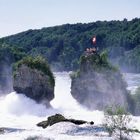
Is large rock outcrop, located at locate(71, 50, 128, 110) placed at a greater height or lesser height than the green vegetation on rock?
lesser

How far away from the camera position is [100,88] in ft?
360

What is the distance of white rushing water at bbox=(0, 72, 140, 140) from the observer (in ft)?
225

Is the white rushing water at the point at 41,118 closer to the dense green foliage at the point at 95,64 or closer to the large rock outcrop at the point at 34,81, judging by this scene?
the large rock outcrop at the point at 34,81

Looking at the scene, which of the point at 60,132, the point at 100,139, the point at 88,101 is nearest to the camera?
the point at 100,139

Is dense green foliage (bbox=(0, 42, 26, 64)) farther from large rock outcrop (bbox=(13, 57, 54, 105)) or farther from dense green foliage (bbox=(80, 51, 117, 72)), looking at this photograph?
large rock outcrop (bbox=(13, 57, 54, 105))

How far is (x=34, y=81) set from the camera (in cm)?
10681

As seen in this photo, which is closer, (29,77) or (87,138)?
(87,138)

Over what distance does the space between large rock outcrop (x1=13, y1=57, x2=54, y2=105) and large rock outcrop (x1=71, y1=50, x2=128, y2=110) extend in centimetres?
567

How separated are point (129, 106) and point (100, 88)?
6.25 m

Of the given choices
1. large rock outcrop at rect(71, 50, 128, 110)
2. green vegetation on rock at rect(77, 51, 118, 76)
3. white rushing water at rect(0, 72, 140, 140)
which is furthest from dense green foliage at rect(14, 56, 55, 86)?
green vegetation on rock at rect(77, 51, 118, 76)

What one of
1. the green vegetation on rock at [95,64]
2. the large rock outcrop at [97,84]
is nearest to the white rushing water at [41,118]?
the large rock outcrop at [97,84]

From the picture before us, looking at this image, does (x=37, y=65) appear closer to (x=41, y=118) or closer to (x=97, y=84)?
(x=97, y=84)

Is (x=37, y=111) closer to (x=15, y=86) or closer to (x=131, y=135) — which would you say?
(x=15, y=86)

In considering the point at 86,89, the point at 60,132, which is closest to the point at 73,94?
the point at 86,89
